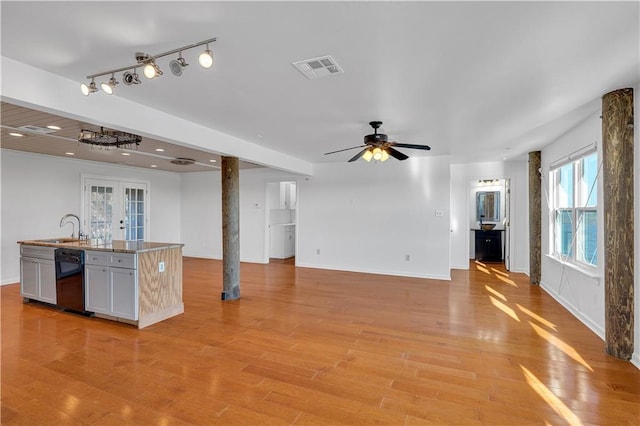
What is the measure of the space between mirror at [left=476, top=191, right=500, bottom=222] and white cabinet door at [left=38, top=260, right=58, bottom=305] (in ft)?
30.4

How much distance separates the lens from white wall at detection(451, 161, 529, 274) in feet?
22.9

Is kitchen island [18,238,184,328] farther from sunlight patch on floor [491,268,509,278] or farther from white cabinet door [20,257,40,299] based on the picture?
sunlight patch on floor [491,268,509,278]

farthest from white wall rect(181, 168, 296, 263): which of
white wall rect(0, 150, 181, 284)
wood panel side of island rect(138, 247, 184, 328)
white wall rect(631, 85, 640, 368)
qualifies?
white wall rect(631, 85, 640, 368)

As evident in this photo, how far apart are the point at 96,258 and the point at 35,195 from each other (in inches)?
141

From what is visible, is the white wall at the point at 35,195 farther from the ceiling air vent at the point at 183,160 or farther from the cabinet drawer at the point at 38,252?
the ceiling air vent at the point at 183,160

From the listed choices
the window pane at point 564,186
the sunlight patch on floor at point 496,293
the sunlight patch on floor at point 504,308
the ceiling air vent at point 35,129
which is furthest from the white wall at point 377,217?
the ceiling air vent at point 35,129

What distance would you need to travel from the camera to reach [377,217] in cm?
704

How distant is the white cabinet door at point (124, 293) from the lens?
3.72 m

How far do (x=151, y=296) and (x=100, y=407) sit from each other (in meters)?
1.76

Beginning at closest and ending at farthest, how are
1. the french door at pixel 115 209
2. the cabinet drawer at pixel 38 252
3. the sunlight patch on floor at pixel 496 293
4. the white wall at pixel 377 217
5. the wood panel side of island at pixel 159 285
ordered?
the wood panel side of island at pixel 159 285 → the cabinet drawer at pixel 38 252 → the sunlight patch on floor at pixel 496 293 → the white wall at pixel 377 217 → the french door at pixel 115 209

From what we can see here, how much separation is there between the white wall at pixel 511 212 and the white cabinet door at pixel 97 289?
6.83 meters

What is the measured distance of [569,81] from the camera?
276 cm

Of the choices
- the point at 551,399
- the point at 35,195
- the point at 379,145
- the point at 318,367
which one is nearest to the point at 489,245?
the point at 379,145

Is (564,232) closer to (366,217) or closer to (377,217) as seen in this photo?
(377,217)
